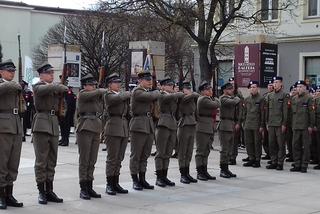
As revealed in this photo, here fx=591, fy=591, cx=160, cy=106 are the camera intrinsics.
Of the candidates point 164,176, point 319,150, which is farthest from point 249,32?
point 164,176

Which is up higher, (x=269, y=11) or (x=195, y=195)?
(x=269, y=11)

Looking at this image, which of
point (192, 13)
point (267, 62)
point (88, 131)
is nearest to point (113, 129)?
point (88, 131)

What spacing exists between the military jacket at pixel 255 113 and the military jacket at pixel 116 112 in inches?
197

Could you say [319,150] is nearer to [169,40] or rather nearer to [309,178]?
[309,178]

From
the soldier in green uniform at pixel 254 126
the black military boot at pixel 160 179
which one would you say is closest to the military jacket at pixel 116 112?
the black military boot at pixel 160 179

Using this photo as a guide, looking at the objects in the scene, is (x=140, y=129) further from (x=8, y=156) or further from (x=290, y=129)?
(x=290, y=129)

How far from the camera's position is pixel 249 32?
2995cm

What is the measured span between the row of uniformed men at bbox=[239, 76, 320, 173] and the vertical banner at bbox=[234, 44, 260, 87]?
4.97m

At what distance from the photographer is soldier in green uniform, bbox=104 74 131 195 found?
9711 millimetres

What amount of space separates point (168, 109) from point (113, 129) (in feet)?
4.81

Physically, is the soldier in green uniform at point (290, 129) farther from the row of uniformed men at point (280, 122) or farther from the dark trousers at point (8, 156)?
the dark trousers at point (8, 156)

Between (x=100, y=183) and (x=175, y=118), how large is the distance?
1.84m

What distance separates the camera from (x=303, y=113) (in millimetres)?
13516

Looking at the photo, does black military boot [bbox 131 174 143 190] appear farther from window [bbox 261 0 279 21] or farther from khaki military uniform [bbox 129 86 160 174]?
window [bbox 261 0 279 21]
